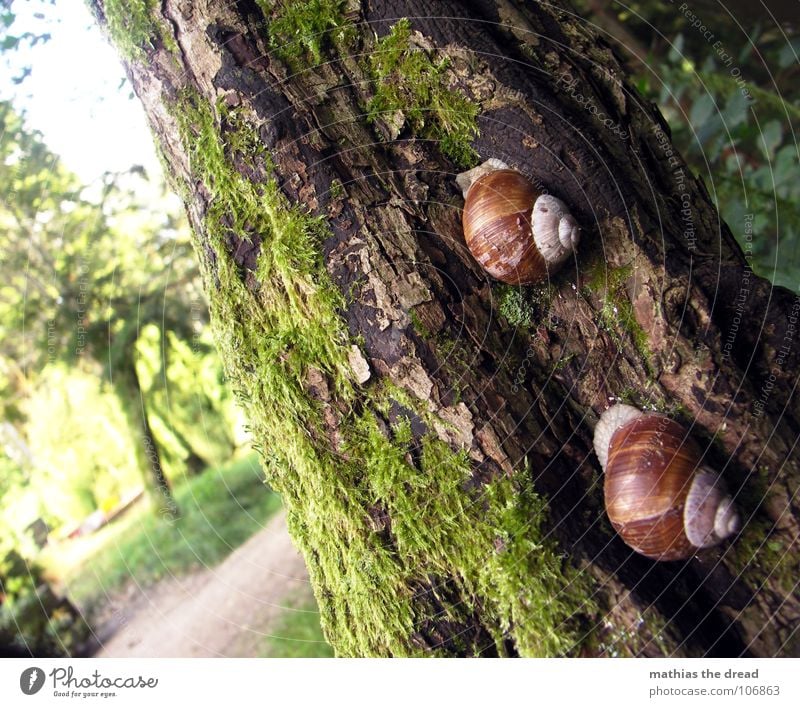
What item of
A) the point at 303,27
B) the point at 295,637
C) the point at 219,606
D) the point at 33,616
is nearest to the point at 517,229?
the point at 303,27

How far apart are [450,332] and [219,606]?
2958mm

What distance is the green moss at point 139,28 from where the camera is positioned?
1567 mm

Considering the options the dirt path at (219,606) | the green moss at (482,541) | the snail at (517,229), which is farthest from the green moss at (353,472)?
the dirt path at (219,606)

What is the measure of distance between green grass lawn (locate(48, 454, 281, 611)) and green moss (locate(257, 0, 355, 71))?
5.79ft

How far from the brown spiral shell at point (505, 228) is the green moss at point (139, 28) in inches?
33.6

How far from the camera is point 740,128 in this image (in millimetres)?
3221

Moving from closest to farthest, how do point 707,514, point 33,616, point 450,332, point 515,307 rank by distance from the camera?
point 707,514
point 450,332
point 515,307
point 33,616

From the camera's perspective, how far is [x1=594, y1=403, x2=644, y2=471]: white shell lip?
1.48m

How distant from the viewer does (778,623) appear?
1.40 m

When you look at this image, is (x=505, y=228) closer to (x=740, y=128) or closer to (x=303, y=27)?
(x=303, y=27)

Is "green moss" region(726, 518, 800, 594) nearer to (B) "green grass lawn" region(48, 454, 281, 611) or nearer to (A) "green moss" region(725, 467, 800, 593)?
(A) "green moss" region(725, 467, 800, 593)
